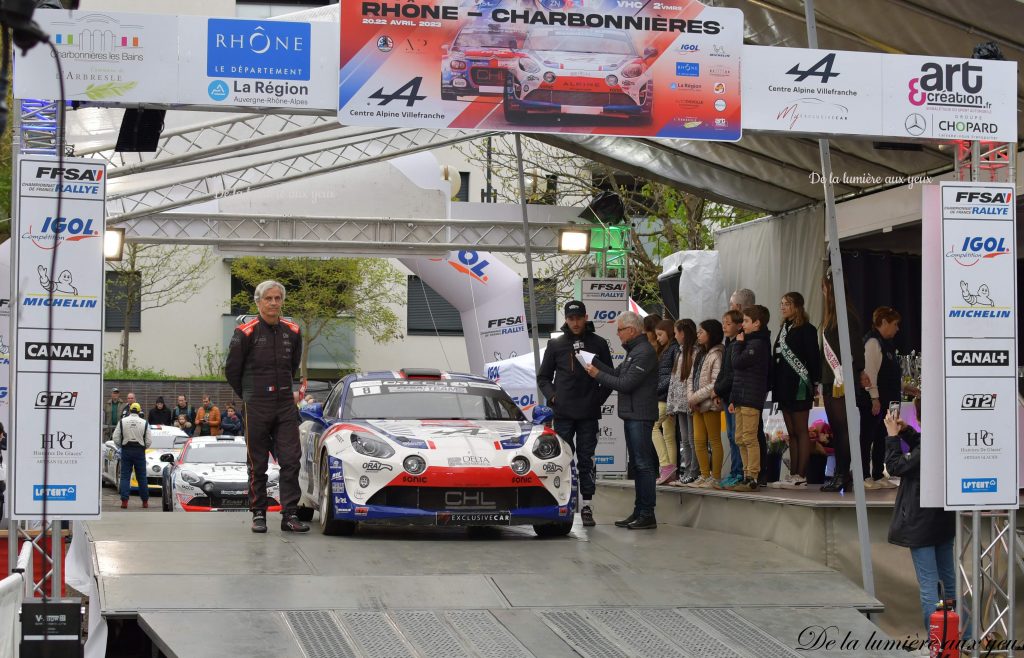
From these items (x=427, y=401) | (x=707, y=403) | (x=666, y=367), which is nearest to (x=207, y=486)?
(x=666, y=367)

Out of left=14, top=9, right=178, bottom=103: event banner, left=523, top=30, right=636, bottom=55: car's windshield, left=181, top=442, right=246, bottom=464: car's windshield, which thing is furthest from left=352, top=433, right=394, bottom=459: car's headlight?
left=181, top=442, right=246, bottom=464: car's windshield

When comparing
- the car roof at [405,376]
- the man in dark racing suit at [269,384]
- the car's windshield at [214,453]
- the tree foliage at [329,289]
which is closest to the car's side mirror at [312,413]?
the man in dark racing suit at [269,384]

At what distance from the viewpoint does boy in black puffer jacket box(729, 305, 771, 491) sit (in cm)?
1127

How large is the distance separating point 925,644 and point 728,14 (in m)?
4.47

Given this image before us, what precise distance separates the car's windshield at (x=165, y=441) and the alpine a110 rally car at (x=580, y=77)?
20312mm

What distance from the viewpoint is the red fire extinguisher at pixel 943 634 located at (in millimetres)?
7949

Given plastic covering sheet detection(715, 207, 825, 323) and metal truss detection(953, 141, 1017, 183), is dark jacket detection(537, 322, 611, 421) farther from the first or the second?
plastic covering sheet detection(715, 207, 825, 323)

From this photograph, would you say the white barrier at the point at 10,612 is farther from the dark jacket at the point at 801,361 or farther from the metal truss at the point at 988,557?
the dark jacket at the point at 801,361

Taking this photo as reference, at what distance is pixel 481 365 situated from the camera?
23.6 m

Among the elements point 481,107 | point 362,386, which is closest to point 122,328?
point 362,386

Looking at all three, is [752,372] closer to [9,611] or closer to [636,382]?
[636,382]

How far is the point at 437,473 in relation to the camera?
9.75m

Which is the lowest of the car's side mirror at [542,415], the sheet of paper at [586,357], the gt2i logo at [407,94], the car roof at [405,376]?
the car's side mirror at [542,415]

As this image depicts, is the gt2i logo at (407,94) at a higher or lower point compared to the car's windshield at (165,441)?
higher
